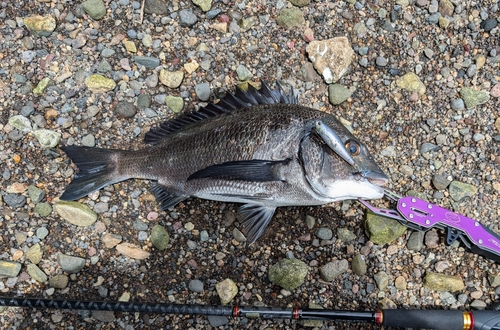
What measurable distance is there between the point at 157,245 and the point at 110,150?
81cm

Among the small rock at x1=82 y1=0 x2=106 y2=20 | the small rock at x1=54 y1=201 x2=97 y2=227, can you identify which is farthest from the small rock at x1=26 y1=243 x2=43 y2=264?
the small rock at x1=82 y1=0 x2=106 y2=20

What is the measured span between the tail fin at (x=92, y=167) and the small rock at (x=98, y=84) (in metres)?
0.52

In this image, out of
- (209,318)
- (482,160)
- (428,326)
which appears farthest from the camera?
(482,160)

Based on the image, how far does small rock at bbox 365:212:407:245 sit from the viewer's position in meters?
3.14

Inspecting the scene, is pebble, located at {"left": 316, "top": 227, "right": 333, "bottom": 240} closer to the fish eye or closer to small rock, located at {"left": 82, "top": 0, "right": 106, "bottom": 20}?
the fish eye

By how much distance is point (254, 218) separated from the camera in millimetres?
3033

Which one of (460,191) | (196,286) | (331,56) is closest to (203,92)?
(331,56)

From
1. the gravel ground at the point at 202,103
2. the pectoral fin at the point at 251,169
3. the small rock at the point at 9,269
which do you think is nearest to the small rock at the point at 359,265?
the gravel ground at the point at 202,103

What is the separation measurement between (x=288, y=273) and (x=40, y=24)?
2.78 m

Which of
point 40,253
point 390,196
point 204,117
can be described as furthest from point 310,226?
point 40,253

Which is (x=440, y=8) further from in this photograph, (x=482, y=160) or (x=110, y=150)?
(x=110, y=150)

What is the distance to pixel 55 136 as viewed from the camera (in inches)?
127

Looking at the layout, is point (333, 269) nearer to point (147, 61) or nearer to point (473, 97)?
point (473, 97)

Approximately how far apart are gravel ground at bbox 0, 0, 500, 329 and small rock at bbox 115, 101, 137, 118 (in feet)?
0.06
